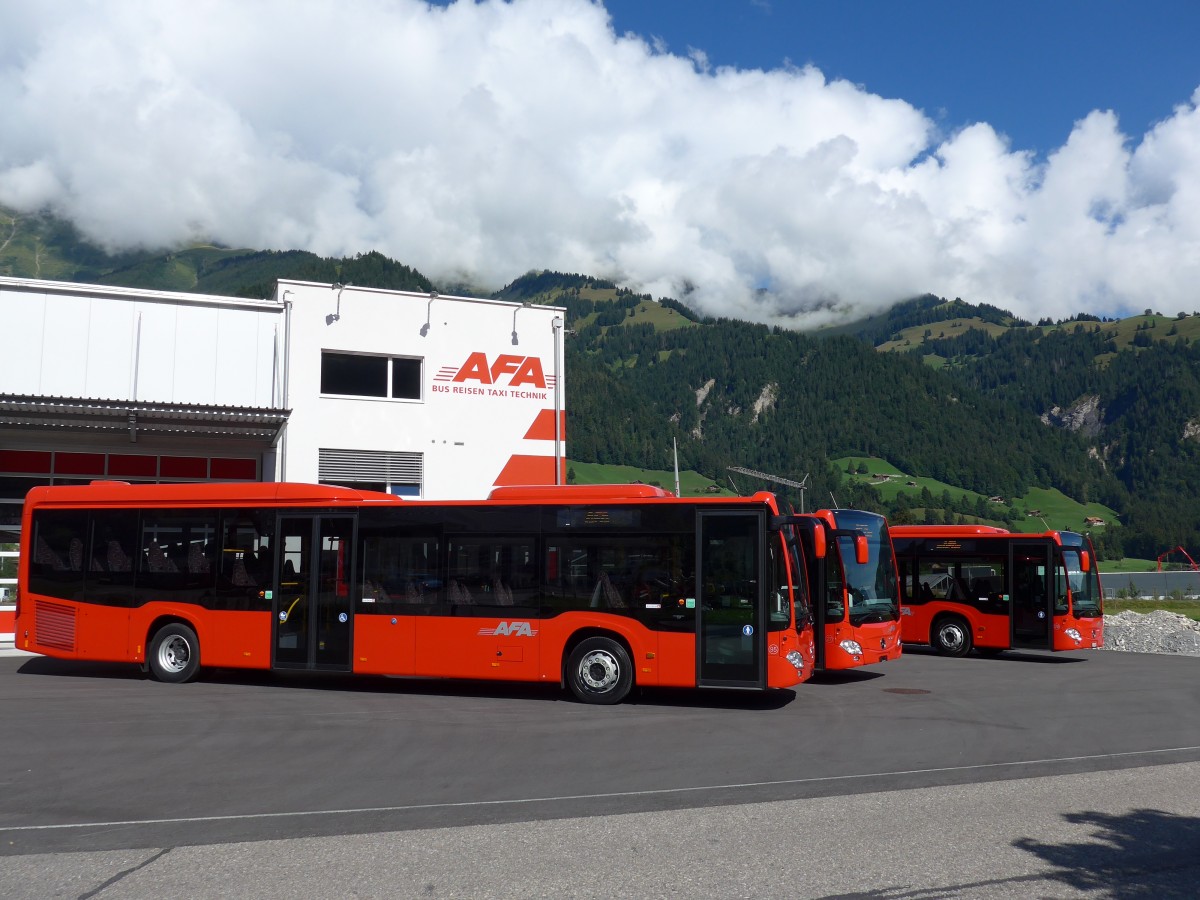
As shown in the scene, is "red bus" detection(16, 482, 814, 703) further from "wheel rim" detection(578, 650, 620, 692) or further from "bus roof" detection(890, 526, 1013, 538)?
"bus roof" detection(890, 526, 1013, 538)

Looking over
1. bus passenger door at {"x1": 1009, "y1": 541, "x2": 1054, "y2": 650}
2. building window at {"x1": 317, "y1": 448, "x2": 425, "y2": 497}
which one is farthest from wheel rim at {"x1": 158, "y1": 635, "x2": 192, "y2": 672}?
bus passenger door at {"x1": 1009, "y1": 541, "x2": 1054, "y2": 650}

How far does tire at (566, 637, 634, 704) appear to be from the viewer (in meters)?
13.6

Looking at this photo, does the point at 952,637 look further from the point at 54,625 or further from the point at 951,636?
the point at 54,625

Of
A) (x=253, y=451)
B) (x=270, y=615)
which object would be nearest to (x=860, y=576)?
(x=270, y=615)

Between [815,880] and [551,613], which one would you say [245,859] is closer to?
[815,880]

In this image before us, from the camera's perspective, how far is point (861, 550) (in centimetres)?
1672

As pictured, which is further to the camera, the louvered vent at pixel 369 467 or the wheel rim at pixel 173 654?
the louvered vent at pixel 369 467

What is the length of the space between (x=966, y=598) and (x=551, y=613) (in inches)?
476

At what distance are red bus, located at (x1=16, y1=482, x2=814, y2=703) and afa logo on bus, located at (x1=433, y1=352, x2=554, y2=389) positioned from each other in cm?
1113

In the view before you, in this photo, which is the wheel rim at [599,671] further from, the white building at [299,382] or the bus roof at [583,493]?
the white building at [299,382]

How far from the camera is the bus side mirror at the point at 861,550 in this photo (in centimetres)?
1661

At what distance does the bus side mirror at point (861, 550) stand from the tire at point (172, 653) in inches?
398

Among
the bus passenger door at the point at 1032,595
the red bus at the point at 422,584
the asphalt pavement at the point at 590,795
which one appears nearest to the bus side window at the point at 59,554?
the red bus at the point at 422,584

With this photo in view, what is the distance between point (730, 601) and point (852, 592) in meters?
4.25
